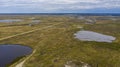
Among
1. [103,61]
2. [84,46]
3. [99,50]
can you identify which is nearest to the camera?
[103,61]

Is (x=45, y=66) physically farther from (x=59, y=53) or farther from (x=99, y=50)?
(x=99, y=50)

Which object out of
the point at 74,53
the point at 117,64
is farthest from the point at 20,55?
the point at 117,64

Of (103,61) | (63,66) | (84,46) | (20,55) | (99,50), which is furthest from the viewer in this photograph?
(84,46)

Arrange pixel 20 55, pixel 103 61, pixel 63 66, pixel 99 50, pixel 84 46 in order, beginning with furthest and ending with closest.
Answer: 1. pixel 84 46
2. pixel 99 50
3. pixel 20 55
4. pixel 103 61
5. pixel 63 66

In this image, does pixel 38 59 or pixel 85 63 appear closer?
pixel 85 63

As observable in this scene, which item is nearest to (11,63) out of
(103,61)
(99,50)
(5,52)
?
(5,52)

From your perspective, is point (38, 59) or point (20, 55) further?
point (20, 55)

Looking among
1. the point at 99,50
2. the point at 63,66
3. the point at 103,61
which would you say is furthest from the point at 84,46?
the point at 63,66

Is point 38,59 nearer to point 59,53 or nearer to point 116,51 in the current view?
point 59,53
